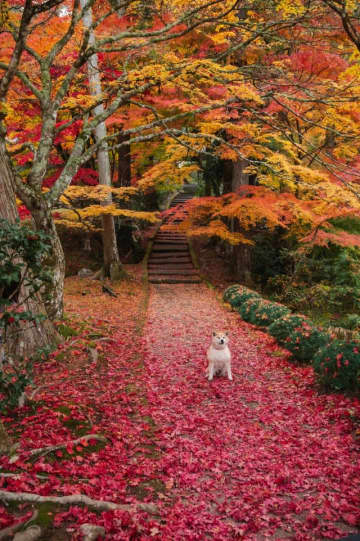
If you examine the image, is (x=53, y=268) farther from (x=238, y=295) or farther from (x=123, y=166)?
(x=123, y=166)

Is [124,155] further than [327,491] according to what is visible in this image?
Yes

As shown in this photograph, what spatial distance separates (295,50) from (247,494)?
1139 cm

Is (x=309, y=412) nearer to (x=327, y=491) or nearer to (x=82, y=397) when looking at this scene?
(x=327, y=491)

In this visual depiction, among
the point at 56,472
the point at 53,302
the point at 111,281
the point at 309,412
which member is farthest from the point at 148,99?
the point at 56,472

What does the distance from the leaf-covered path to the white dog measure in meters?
0.18

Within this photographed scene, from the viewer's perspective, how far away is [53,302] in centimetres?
716

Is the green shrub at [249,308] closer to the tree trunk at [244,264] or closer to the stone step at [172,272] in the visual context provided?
the tree trunk at [244,264]

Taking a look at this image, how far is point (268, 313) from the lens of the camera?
31.3 ft

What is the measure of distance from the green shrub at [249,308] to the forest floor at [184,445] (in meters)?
1.91

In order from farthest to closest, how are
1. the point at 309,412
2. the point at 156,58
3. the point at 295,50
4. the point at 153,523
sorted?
the point at 295,50 < the point at 156,58 < the point at 309,412 < the point at 153,523

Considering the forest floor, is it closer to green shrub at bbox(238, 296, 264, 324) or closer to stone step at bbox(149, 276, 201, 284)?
green shrub at bbox(238, 296, 264, 324)

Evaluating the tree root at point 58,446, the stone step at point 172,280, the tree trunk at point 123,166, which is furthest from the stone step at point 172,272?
the tree root at point 58,446

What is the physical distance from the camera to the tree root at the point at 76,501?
2943mm

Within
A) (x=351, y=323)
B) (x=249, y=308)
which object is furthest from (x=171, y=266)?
(x=351, y=323)
